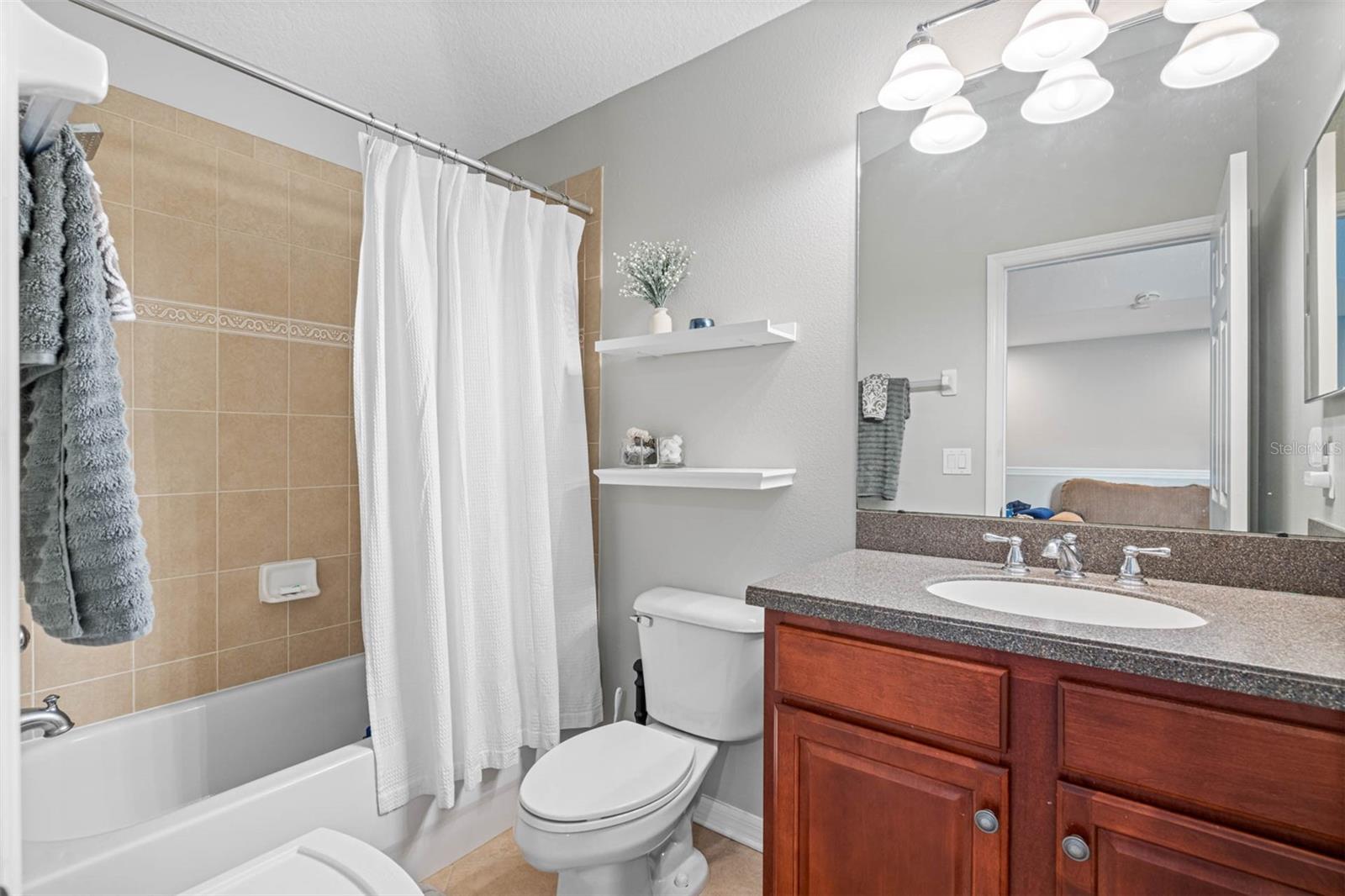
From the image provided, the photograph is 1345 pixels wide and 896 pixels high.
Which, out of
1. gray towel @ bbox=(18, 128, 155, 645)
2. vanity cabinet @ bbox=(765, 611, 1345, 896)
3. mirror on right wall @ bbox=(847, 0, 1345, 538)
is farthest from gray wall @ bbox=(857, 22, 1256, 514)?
gray towel @ bbox=(18, 128, 155, 645)

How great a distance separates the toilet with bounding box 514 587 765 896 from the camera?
1.39 metres

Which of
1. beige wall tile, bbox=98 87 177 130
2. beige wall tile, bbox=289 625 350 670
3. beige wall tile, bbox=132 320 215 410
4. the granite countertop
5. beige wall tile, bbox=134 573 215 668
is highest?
beige wall tile, bbox=98 87 177 130

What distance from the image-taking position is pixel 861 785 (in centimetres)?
114

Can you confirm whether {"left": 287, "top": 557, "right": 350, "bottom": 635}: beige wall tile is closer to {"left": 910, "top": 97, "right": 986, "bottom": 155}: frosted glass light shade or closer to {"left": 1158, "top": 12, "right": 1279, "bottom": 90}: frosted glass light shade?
{"left": 910, "top": 97, "right": 986, "bottom": 155}: frosted glass light shade

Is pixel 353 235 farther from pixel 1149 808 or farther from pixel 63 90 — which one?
pixel 1149 808

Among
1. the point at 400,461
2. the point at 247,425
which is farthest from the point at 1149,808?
the point at 247,425

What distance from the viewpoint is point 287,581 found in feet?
7.07


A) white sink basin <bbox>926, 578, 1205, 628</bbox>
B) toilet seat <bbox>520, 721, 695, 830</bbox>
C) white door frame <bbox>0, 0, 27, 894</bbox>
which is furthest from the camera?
toilet seat <bbox>520, 721, 695, 830</bbox>

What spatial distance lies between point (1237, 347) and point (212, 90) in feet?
9.29

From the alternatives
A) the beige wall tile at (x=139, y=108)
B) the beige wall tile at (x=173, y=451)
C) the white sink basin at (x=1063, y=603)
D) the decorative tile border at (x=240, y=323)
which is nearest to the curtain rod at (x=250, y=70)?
the beige wall tile at (x=139, y=108)

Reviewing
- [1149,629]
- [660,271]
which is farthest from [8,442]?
[660,271]

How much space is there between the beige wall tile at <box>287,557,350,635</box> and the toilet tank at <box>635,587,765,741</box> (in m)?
1.15

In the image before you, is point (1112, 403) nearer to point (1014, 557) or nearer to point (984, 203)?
point (1014, 557)

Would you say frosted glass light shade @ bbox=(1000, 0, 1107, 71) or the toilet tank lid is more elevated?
frosted glass light shade @ bbox=(1000, 0, 1107, 71)
